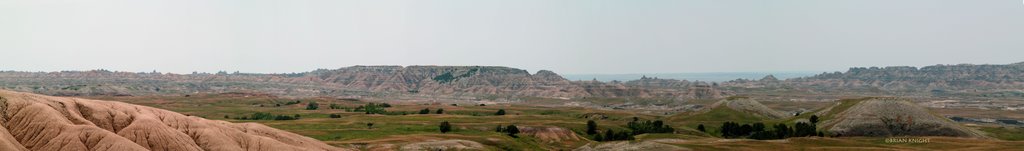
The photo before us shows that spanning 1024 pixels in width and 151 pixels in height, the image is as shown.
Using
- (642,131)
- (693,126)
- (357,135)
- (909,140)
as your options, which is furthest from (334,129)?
(909,140)

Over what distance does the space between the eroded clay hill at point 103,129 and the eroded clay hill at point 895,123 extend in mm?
111399

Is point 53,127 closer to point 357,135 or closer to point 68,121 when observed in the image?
point 68,121

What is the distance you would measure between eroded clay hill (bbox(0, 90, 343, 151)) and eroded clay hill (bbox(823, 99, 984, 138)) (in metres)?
111

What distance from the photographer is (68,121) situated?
208ft

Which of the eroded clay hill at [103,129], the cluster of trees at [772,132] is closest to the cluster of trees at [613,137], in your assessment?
the cluster of trees at [772,132]

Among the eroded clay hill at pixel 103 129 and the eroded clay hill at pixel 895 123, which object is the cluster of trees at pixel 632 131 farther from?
the eroded clay hill at pixel 103 129

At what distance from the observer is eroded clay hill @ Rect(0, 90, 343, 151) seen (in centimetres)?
5997

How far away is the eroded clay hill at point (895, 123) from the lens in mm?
132125

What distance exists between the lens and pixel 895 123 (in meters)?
137

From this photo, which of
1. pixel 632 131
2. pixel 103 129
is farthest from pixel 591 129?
pixel 103 129

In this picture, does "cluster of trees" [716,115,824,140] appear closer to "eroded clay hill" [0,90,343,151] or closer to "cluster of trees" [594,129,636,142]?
"cluster of trees" [594,129,636,142]

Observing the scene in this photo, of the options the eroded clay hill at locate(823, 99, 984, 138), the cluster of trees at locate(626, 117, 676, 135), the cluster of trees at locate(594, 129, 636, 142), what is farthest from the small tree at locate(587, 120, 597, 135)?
the eroded clay hill at locate(823, 99, 984, 138)

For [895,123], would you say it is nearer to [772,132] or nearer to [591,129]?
[772,132]

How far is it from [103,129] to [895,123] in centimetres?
13753
